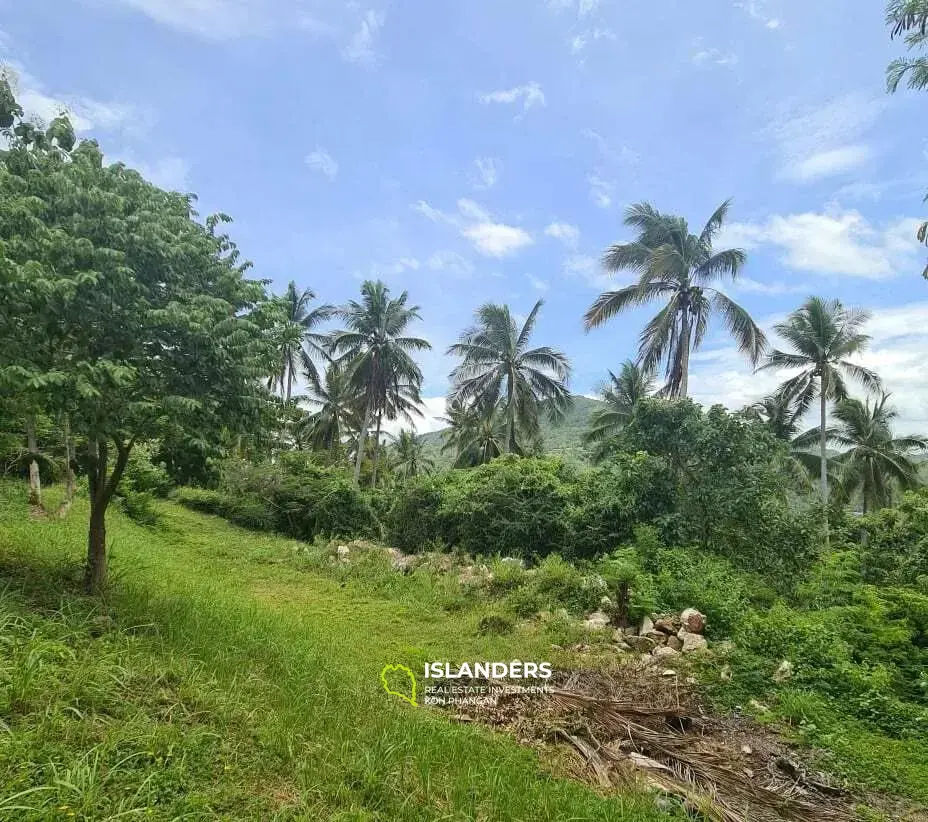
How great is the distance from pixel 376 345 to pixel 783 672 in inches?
761

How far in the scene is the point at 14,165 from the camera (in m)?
4.87

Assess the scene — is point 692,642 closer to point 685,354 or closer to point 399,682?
point 399,682

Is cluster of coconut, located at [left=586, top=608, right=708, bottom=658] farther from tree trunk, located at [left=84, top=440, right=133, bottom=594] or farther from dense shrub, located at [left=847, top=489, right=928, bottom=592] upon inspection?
tree trunk, located at [left=84, top=440, right=133, bottom=594]

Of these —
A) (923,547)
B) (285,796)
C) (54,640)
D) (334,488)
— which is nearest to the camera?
(285,796)

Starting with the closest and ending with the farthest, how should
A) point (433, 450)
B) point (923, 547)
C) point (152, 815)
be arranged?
point (152, 815) < point (923, 547) < point (433, 450)

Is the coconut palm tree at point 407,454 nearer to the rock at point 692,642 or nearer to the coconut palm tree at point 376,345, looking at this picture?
the coconut palm tree at point 376,345

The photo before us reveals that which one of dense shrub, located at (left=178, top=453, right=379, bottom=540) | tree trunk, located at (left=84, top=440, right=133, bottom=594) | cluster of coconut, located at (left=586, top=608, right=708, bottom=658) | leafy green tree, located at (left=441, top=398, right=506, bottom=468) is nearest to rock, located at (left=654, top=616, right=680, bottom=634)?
cluster of coconut, located at (left=586, top=608, right=708, bottom=658)

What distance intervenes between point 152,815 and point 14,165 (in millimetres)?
5453

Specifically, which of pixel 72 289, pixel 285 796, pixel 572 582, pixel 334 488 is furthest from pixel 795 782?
pixel 334 488

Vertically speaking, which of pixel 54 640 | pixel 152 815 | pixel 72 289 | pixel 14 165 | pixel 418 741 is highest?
pixel 14 165

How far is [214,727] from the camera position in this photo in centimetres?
343

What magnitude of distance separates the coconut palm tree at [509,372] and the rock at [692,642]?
15.2m

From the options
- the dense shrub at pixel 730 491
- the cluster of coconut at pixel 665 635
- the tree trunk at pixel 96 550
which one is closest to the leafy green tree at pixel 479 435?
the dense shrub at pixel 730 491

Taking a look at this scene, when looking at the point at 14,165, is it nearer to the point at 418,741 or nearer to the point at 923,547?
the point at 418,741
